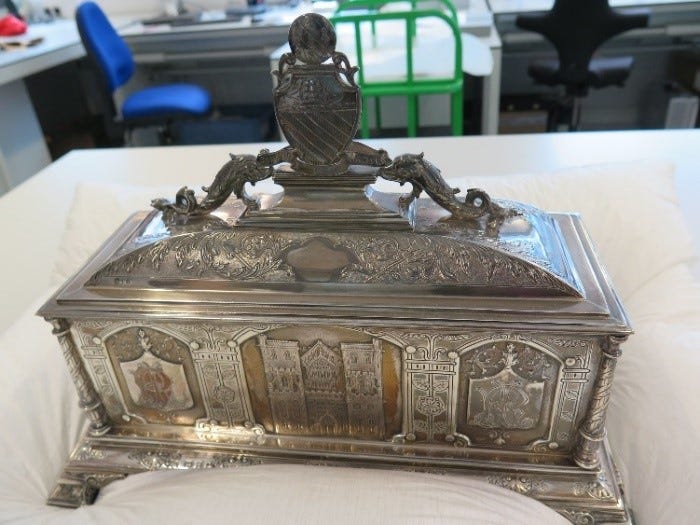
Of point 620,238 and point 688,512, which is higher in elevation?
point 620,238

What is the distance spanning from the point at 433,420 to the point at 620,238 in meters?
0.60

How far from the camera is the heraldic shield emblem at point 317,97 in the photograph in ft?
2.31

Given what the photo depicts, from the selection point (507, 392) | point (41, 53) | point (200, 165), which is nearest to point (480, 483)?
point (507, 392)

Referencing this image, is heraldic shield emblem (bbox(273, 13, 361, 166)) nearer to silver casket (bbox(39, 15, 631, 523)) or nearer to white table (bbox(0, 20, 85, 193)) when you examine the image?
silver casket (bbox(39, 15, 631, 523))

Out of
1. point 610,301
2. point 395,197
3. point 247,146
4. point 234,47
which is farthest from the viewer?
point 234,47

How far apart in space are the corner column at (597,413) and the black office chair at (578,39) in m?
2.24

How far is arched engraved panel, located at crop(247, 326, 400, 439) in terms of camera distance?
2.54 feet

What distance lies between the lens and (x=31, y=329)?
1076mm

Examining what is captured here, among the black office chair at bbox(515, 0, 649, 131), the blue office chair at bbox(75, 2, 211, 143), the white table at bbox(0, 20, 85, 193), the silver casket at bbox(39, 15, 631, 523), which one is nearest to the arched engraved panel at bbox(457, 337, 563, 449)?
the silver casket at bbox(39, 15, 631, 523)

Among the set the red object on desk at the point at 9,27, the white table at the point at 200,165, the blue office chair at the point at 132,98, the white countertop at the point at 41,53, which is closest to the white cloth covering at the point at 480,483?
the white table at the point at 200,165

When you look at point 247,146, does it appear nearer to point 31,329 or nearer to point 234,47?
point 31,329

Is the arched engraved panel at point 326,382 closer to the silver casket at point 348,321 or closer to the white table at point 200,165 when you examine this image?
the silver casket at point 348,321

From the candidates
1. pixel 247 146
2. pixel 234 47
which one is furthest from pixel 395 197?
pixel 234 47

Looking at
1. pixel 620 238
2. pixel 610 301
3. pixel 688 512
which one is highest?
pixel 610 301
